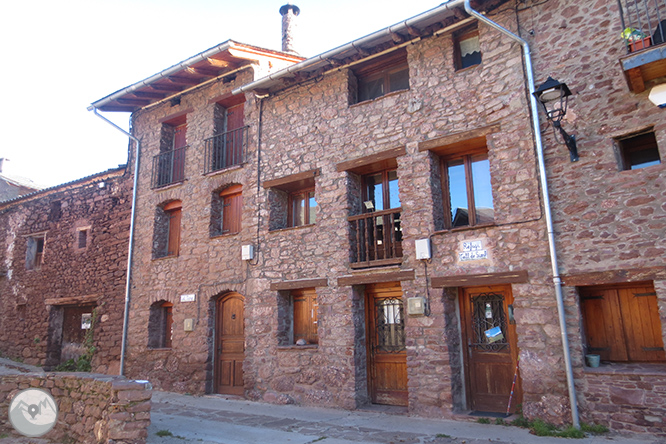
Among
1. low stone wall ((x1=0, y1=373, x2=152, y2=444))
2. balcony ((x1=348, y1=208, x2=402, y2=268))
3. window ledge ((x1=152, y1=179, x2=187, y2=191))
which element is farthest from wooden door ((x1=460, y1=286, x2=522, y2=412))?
window ledge ((x1=152, y1=179, x2=187, y2=191))

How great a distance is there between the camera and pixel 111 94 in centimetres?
1204

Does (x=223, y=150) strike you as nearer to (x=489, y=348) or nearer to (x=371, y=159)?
(x=371, y=159)

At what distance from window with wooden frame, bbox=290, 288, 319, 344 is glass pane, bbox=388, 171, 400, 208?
86.7 inches

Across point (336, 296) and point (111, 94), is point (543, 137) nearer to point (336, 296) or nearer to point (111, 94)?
point (336, 296)

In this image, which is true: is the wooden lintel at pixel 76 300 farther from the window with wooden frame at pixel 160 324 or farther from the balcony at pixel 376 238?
the balcony at pixel 376 238

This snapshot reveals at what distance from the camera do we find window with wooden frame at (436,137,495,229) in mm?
7699

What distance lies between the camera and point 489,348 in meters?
7.31

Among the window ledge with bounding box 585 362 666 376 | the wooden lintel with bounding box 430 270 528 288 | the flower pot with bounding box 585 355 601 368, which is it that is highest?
the wooden lintel with bounding box 430 270 528 288

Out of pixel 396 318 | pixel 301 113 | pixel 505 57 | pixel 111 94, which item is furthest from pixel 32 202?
pixel 505 57

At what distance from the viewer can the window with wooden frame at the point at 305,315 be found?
918cm

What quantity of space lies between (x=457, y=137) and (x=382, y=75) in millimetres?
2355

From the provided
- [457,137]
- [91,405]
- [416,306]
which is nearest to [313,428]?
[416,306]

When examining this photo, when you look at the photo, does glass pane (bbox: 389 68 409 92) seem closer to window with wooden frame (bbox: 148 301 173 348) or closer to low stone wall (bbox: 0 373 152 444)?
low stone wall (bbox: 0 373 152 444)

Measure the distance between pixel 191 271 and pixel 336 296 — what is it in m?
3.85
